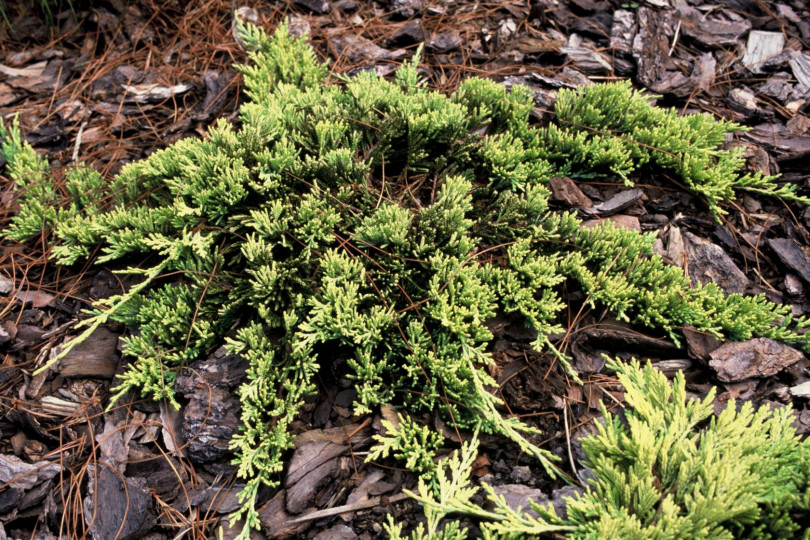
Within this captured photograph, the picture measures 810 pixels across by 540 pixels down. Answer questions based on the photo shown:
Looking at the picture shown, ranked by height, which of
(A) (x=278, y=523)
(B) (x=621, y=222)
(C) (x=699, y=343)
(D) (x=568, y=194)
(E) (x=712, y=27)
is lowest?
(A) (x=278, y=523)

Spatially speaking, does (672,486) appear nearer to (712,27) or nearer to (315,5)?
(712,27)

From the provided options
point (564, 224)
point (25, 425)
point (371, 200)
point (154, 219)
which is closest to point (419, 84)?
point (371, 200)

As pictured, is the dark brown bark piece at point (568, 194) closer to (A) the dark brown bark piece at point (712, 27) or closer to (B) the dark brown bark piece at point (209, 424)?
(A) the dark brown bark piece at point (712, 27)

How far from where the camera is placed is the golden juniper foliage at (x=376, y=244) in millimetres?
3189

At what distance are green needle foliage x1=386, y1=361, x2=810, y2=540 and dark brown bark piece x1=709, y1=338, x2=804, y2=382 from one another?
491 millimetres

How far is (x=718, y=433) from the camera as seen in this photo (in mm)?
2648

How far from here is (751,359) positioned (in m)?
3.33

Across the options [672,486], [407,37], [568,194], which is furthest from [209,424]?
[407,37]

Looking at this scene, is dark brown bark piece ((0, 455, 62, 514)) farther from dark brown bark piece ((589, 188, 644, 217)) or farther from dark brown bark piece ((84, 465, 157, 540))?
dark brown bark piece ((589, 188, 644, 217))

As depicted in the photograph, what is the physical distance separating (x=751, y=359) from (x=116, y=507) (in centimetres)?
384

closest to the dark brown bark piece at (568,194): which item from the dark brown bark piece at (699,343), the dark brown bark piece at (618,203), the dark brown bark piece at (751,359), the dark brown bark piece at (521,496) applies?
the dark brown bark piece at (618,203)

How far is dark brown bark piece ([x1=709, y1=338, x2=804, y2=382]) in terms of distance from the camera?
129 inches

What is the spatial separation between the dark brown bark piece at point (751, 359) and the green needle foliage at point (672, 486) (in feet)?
1.61

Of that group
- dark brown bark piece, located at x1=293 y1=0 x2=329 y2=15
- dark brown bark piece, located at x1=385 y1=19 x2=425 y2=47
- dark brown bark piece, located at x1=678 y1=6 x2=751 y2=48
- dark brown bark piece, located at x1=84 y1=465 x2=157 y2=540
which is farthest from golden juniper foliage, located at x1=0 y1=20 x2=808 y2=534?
dark brown bark piece, located at x1=293 y1=0 x2=329 y2=15
